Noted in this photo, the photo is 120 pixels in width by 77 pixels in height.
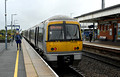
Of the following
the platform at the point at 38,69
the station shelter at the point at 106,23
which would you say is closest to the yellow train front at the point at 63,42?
the platform at the point at 38,69

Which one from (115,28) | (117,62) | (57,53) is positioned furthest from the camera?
(115,28)

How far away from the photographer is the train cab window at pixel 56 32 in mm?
9464

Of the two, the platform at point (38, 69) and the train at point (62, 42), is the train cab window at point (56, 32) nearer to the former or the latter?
the train at point (62, 42)

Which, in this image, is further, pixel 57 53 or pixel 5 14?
pixel 5 14

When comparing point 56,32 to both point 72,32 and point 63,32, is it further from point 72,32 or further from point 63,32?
point 72,32

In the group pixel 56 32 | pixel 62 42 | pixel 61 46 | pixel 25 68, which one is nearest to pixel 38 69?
pixel 25 68

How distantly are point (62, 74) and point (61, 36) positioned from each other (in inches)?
75.5

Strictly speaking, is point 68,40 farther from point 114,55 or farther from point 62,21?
point 114,55

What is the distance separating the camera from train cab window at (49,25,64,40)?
9464 mm

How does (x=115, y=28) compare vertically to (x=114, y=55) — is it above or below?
above

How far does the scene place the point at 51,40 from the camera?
30.8 feet

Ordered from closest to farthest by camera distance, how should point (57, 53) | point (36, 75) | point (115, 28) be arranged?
1. point (36, 75)
2. point (57, 53)
3. point (115, 28)

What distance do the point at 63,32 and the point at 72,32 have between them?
0.48 m

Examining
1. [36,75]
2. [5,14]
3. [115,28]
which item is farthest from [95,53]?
[36,75]
